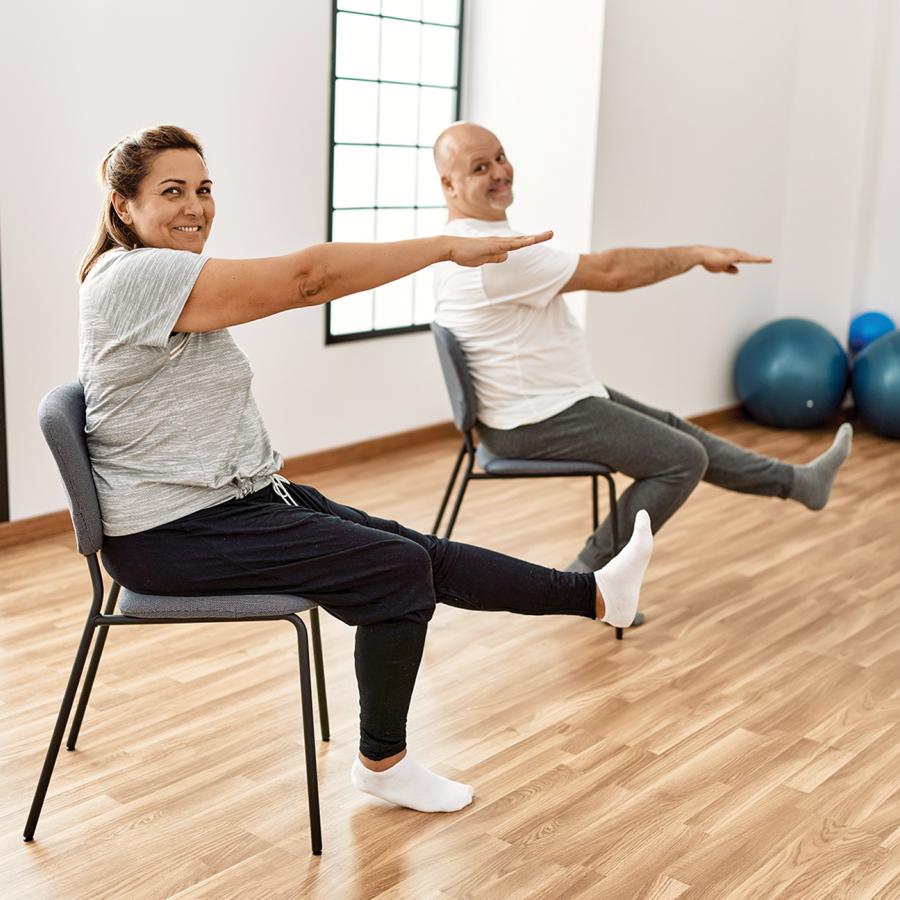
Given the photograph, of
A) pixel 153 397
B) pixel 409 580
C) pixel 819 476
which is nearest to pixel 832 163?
pixel 819 476

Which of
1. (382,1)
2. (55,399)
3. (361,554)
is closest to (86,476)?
(55,399)

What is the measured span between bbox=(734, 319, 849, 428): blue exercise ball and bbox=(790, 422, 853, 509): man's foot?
1.90 metres

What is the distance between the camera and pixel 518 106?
480cm

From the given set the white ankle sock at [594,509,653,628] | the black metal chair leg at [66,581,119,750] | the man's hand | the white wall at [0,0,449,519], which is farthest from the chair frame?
the white wall at [0,0,449,519]

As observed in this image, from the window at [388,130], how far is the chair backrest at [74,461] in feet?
8.32

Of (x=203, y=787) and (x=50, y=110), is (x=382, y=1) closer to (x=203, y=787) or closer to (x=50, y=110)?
(x=50, y=110)

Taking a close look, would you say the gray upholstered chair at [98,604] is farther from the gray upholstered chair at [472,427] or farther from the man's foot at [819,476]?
the man's foot at [819,476]

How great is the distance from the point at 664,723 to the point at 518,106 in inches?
115

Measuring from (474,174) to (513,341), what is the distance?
416mm

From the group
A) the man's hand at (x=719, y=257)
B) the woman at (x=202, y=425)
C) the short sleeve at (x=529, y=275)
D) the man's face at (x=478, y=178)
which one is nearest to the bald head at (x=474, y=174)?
the man's face at (x=478, y=178)

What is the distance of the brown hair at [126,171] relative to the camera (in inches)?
78.8

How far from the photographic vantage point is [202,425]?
2.01 m

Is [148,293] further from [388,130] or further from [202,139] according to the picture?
[388,130]

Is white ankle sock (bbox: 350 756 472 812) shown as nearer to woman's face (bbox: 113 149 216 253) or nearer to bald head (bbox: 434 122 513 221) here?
woman's face (bbox: 113 149 216 253)
